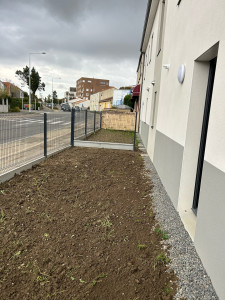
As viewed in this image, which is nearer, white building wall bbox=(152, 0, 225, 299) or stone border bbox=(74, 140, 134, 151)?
white building wall bbox=(152, 0, 225, 299)

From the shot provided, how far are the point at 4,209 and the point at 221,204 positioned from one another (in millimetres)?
3273

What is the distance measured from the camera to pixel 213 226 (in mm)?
2320

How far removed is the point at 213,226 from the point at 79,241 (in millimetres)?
1680

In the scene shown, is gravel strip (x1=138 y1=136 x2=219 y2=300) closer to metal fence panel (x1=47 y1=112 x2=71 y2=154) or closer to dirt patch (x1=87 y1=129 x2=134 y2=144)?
metal fence panel (x1=47 y1=112 x2=71 y2=154)

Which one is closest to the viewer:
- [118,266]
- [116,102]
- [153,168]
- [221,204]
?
[221,204]

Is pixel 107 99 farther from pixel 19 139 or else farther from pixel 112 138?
pixel 19 139

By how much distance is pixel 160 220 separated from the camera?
12.2ft

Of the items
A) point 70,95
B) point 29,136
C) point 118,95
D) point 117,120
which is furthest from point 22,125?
point 70,95

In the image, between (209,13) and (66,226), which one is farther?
(66,226)

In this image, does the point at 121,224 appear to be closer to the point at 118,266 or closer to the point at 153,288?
the point at 118,266

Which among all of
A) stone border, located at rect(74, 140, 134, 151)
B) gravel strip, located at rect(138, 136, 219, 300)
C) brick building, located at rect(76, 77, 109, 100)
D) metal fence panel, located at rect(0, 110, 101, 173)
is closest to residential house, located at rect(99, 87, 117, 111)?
stone border, located at rect(74, 140, 134, 151)

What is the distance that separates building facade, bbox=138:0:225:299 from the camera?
2.27 metres

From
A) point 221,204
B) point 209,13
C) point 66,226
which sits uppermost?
point 209,13

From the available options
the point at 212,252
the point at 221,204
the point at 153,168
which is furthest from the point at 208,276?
the point at 153,168
